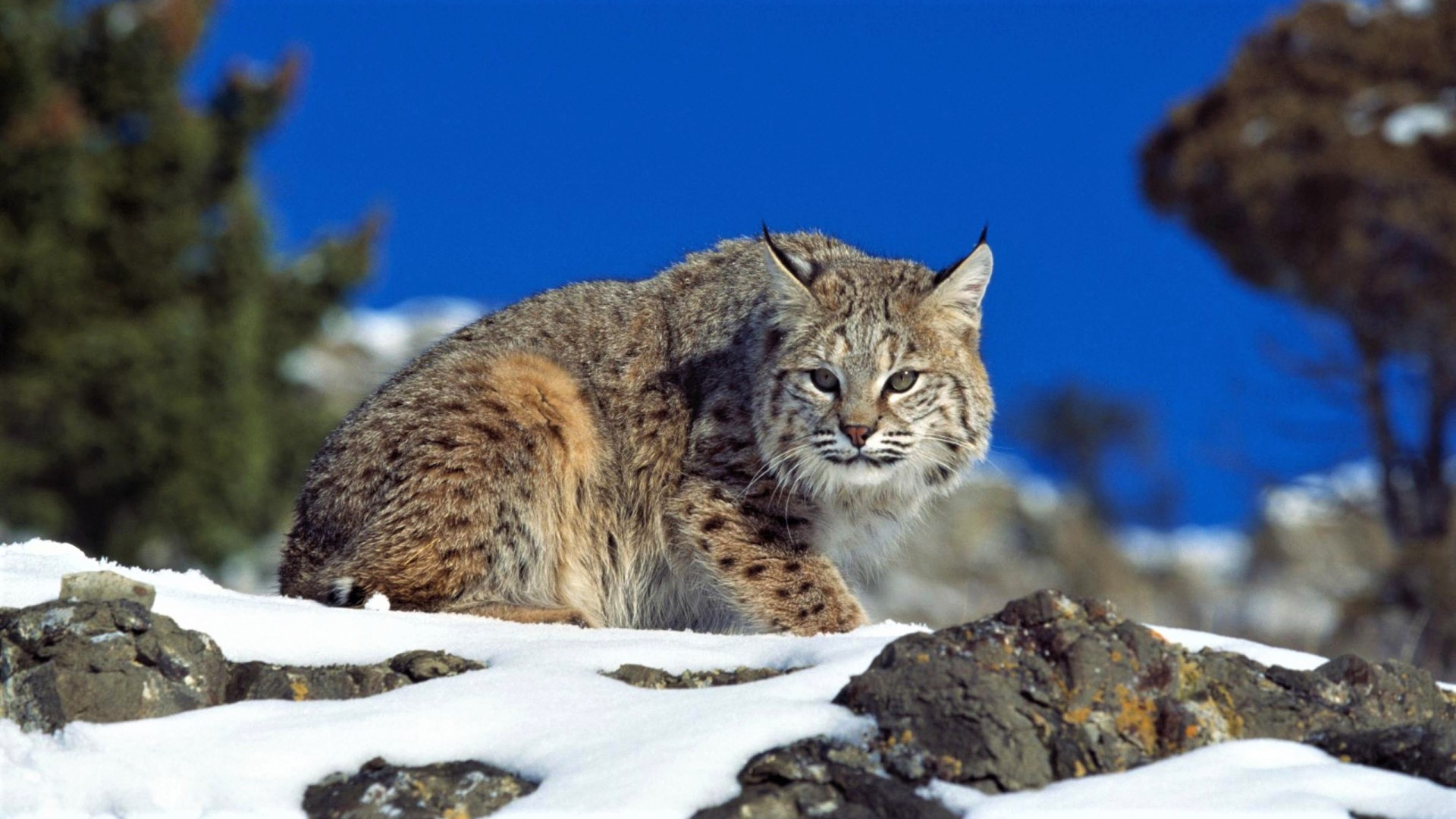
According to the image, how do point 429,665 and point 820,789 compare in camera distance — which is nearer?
point 820,789

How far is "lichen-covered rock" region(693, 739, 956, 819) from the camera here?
11.4ft

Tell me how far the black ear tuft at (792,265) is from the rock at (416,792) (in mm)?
2853

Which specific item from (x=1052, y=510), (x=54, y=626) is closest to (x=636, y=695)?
(x=54, y=626)

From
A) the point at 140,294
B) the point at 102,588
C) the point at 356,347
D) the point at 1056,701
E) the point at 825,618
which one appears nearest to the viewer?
the point at 1056,701

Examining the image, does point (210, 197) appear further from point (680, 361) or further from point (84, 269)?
point (680, 361)

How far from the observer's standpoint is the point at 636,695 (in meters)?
4.05

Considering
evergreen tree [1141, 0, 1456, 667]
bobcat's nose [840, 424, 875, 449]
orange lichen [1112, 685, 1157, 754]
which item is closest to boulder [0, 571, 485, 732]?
orange lichen [1112, 685, 1157, 754]

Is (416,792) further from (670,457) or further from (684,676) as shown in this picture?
(670,457)

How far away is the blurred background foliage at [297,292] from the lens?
2200 cm

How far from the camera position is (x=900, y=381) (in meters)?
6.07

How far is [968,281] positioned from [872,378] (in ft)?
2.12

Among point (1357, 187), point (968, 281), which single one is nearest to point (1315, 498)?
point (1357, 187)

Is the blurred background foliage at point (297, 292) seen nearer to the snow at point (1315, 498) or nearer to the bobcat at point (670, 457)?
the snow at point (1315, 498)

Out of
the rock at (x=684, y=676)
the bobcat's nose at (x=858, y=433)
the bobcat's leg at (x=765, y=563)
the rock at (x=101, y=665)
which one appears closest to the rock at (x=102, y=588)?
the rock at (x=101, y=665)
